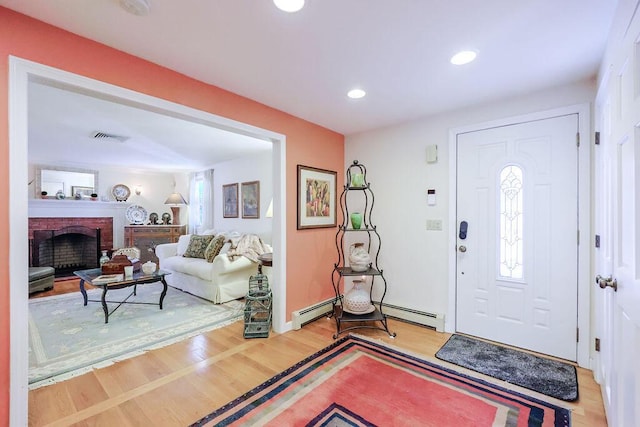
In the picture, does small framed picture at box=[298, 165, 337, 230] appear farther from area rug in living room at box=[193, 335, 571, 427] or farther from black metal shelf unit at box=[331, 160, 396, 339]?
area rug in living room at box=[193, 335, 571, 427]

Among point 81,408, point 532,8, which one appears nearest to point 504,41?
point 532,8

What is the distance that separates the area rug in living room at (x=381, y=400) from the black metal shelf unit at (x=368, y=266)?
64 cm

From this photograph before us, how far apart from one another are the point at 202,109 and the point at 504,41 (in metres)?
2.16

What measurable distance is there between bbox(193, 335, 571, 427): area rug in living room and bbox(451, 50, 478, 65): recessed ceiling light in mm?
2288

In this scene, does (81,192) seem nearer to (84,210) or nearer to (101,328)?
(84,210)

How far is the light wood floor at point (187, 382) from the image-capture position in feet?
5.76

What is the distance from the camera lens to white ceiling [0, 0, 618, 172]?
149cm

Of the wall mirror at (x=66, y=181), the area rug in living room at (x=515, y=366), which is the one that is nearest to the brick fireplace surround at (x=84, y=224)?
the wall mirror at (x=66, y=181)

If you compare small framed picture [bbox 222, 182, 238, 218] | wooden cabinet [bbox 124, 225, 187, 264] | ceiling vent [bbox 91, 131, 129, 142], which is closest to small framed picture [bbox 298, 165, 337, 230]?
small framed picture [bbox 222, 182, 238, 218]

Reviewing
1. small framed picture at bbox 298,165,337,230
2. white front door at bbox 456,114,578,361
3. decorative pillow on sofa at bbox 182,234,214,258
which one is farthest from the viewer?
decorative pillow on sofa at bbox 182,234,214,258

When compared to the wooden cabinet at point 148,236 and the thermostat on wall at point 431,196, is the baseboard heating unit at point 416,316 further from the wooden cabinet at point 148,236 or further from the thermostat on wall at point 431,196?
the wooden cabinet at point 148,236

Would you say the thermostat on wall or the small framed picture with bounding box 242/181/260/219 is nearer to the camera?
the thermostat on wall

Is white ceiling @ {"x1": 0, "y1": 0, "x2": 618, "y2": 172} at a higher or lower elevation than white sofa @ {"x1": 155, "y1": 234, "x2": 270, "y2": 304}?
higher

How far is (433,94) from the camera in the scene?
2.53m
